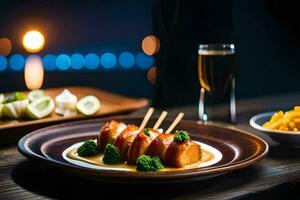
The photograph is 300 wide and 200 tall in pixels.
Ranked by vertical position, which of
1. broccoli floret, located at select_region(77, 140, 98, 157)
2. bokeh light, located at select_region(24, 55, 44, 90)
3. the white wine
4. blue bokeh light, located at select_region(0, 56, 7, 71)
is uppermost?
the white wine

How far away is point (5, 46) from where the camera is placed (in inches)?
416

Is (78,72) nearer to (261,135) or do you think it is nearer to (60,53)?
(60,53)

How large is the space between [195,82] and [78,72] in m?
6.69

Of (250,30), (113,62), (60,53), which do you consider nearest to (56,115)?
(250,30)

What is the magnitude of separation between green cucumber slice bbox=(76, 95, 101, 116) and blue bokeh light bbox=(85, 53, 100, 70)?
7432mm

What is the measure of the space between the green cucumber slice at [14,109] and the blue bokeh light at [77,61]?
24.0ft

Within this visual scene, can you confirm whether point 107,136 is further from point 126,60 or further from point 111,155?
point 126,60

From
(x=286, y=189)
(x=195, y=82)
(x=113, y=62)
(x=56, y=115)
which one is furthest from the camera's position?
(x=113, y=62)

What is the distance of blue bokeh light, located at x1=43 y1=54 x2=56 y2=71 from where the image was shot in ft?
30.5

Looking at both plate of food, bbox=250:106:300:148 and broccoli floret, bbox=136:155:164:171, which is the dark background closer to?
plate of food, bbox=250:106:300:148

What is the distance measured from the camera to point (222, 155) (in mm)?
1564

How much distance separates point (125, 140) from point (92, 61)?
8579 millimetres

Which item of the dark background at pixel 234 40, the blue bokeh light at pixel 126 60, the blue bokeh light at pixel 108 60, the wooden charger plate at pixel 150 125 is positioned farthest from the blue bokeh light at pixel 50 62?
the wooden charger plate at pixel 150 125

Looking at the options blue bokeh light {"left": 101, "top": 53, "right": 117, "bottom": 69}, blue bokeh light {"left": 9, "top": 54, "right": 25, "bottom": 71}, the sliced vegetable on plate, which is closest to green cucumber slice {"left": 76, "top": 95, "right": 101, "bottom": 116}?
the sliced vegetable on plate
